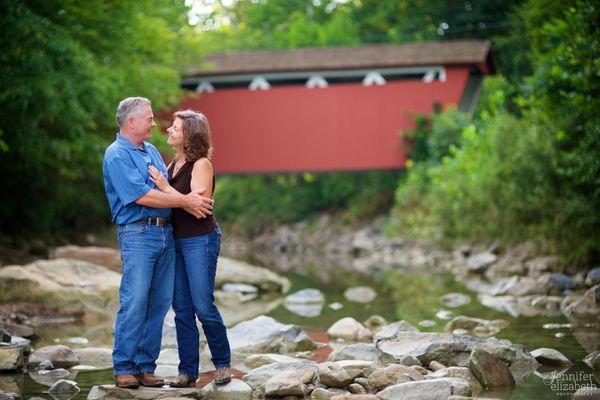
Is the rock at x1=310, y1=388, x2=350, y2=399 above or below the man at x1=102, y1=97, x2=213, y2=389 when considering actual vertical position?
below

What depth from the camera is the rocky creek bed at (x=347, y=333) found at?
5.07 metres

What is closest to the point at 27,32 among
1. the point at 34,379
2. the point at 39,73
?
the point at 39,73

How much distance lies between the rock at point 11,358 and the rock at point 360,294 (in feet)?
19.5

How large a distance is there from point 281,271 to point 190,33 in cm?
1057

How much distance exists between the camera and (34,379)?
5.46 m

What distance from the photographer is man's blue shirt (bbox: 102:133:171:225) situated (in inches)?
187

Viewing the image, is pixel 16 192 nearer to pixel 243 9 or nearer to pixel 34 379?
pixel 34 379

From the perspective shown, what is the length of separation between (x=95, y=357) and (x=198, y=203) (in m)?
2.17

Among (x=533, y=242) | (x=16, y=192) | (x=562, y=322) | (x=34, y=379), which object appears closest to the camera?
(x=34, y=379)

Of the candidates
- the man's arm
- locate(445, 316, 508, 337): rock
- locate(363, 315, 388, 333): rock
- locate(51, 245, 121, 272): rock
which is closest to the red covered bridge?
locate(51, 245, 121, 272): rock

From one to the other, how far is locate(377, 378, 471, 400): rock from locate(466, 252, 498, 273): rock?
1027 cm

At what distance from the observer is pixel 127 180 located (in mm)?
4746

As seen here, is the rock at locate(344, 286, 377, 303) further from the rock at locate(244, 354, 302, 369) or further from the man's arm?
the man's arm

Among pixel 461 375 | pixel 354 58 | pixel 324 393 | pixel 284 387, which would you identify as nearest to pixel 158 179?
pixel 284 387
